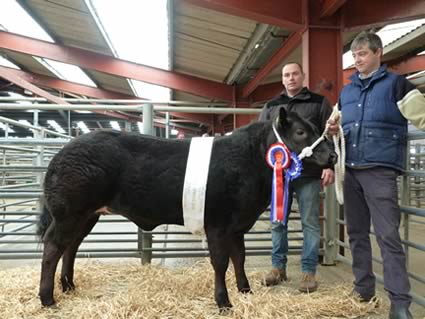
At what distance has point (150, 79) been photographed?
8898 millimetres

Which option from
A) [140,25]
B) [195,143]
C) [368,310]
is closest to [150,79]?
[140,25]

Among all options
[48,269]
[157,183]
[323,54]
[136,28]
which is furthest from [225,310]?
[136,28]

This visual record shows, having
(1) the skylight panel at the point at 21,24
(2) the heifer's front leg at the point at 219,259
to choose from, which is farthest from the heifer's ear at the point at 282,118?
(1) the skylight panel at the point at 21,24

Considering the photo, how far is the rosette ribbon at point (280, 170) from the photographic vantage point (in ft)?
8.50

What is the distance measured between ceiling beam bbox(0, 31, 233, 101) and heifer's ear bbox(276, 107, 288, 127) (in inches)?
263

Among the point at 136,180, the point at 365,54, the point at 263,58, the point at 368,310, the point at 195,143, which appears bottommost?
the point at 368,310

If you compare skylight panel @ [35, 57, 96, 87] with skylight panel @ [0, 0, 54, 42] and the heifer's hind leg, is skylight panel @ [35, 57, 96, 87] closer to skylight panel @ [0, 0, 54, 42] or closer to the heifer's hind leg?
skylight panel @ [0, 0, 54, 42]

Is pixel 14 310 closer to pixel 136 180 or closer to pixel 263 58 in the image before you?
pixel 136 180

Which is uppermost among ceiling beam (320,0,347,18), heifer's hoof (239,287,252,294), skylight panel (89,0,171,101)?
skylight panel (89,0,171,101)

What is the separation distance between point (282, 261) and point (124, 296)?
139cm

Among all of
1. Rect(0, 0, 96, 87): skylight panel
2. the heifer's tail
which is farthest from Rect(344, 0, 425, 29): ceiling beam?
Rect(0, 0, 96, 87): skylight panel

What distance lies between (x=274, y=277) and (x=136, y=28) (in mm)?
4784

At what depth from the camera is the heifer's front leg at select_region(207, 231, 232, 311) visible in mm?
2588

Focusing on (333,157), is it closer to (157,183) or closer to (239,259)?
(239,259)
